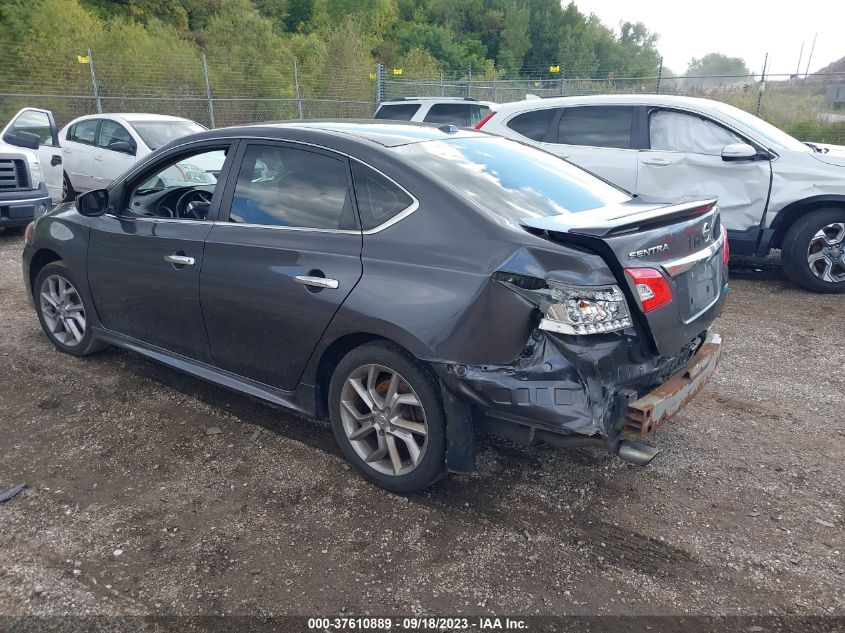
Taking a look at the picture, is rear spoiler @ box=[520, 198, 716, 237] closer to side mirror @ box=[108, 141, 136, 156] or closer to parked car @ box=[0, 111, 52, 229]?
parked car @ box=[0, 111, 52, 229]

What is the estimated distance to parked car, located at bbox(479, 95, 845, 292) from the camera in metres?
6.64

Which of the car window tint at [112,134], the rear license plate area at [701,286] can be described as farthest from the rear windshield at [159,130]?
the rear license plate area at [701,286]

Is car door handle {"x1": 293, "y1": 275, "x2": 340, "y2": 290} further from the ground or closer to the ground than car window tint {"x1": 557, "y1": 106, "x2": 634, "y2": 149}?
closer to the ground

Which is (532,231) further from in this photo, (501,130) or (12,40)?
(12,40)

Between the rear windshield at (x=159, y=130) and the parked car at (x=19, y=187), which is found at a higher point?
the rear windshield at (x=159, y=130)

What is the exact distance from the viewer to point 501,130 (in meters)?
8.12

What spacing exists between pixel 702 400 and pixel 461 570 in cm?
237

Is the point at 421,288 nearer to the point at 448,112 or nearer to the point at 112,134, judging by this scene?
the point at 112,134

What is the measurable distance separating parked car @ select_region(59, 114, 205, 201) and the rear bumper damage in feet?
29.8

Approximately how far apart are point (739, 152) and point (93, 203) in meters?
5.85

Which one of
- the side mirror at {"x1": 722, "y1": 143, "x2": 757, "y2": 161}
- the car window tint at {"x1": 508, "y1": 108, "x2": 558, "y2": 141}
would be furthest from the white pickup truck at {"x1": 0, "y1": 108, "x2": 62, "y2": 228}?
the side mirror at {"x1": 722, "y1": 143, "x2": 757, "y2": 161}

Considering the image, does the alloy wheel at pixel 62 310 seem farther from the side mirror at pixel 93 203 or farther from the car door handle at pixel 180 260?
the car door handle at pixel 180 260

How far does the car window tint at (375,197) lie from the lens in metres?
3.15

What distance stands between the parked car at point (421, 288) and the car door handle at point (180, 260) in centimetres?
1
